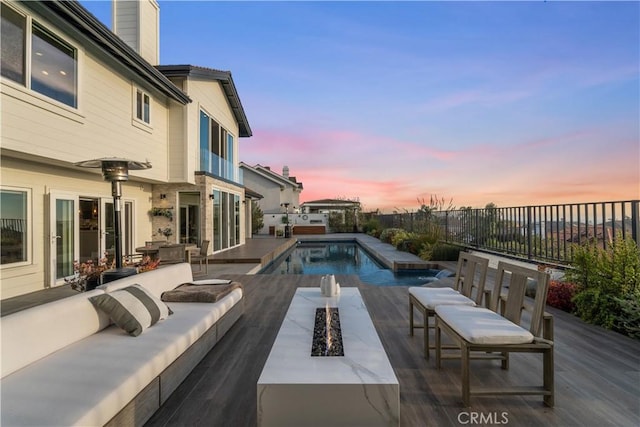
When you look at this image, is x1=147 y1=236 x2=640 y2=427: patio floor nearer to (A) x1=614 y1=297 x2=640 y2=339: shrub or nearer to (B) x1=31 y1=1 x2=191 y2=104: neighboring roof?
(A) x1=614 y1=297 x2=640 y2=339: shrub

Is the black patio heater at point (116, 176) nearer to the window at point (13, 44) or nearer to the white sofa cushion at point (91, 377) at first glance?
the white sofa cushion at point (91, 377)

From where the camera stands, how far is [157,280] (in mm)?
3529

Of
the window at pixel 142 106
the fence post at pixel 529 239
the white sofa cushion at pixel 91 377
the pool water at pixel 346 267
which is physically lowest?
the pool water at pixel 346 267

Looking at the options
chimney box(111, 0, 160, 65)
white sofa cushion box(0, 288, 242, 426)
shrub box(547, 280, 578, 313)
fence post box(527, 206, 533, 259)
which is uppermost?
chimney box(111, 0, 160, 65)

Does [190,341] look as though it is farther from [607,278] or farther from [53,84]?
[53,84]

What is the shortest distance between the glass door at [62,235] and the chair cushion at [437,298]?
22.3 ft

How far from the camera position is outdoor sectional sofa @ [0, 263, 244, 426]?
156cm

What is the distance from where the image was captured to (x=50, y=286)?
6.13m

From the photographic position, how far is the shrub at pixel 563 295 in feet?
14.0

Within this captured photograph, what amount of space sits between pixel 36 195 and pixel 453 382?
7.44m

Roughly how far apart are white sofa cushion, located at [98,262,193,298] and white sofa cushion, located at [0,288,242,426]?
1.44 feet

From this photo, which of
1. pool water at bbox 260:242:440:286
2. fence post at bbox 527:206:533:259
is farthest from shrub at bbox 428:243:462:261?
fence post at bbox 527:206:533:259

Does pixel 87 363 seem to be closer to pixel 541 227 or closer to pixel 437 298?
pixel 437 298

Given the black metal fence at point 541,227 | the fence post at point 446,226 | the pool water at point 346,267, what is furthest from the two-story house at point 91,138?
the black metal fence at point 541,227
